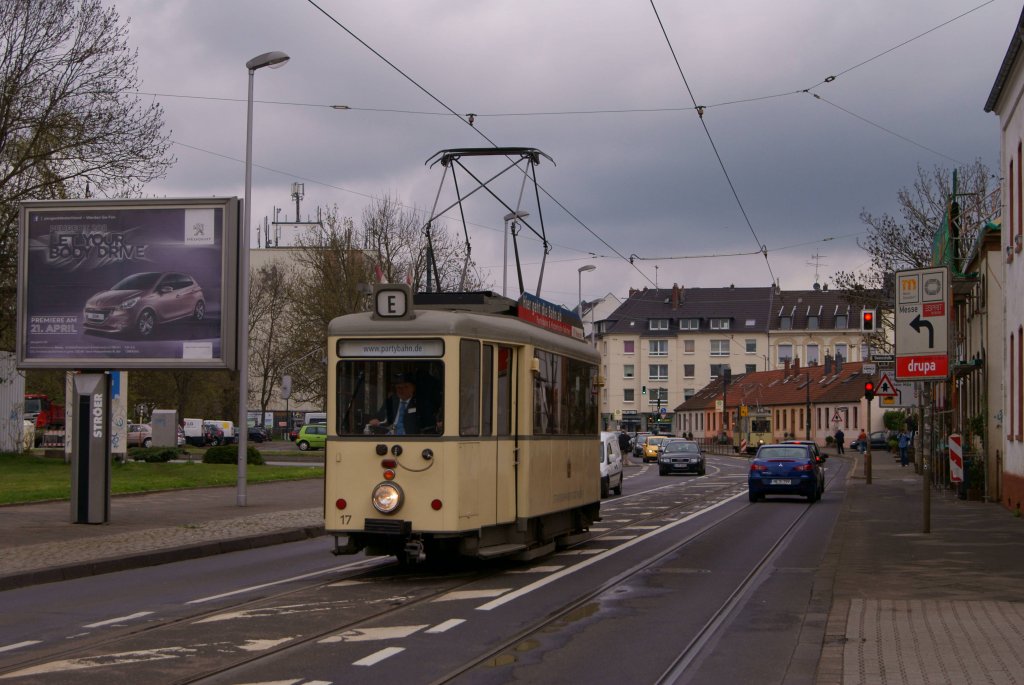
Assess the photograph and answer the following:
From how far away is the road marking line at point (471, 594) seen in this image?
498 inches

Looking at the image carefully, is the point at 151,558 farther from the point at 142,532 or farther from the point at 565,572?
the point at 565,572

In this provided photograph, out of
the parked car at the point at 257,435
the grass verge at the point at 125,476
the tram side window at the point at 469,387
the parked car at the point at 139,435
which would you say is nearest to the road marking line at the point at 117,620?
the tram side window at the point at 469,387

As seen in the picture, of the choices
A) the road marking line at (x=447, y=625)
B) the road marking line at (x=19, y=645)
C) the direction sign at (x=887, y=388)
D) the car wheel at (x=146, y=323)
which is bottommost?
the road marking line at (x=19, y=645)

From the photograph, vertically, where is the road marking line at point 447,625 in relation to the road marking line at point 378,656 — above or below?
below

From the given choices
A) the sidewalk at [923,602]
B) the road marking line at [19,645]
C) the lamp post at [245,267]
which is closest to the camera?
the sidewalk at [923,602]

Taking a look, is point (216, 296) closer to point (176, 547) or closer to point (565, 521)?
point (176, 547)

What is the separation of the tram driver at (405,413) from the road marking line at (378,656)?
4.51m

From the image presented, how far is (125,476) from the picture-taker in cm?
3644

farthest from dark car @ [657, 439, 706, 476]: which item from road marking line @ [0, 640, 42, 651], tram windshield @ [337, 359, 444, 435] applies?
road marking line @ [0, 640, 42, 651]

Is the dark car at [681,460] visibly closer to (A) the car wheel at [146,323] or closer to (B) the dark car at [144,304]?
(B) the dark car at [144,304]

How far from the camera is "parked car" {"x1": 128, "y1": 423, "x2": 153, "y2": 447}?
71.4 metres

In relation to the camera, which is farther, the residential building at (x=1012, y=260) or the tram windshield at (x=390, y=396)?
the residential building at (x=1012, y=260)

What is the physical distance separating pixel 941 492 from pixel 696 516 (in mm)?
12218

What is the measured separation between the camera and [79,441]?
21266 millimetres
